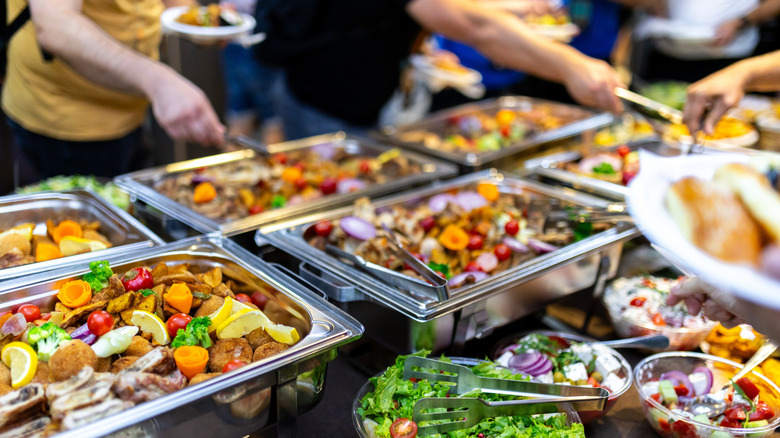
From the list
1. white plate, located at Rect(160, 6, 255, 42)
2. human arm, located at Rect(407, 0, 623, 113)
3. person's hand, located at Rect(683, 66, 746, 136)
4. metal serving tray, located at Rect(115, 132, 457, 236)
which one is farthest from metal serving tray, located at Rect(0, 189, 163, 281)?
person's hand, located at Rect(683, 66, 746, 136)

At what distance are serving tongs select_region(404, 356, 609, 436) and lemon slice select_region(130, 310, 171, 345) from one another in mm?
521

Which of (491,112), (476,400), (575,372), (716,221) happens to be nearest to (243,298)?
(476,400)

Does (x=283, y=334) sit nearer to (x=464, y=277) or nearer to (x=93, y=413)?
(x=93, y=413)

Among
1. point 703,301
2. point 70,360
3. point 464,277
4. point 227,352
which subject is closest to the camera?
point 70,360

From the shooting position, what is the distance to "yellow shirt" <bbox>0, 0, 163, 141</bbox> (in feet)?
7.37

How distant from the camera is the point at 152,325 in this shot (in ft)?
4.26

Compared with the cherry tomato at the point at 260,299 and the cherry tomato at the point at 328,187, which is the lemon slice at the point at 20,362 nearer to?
the cherry tomato at the point at 260,299

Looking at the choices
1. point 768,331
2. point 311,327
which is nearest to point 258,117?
point 311,327

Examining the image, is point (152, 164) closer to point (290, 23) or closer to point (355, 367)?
point (290, 23)

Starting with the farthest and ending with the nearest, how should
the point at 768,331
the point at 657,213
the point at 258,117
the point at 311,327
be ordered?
1. the point at 258,117
2. the point at 311,327
3. the point at 768,331
4. the point at 657,213

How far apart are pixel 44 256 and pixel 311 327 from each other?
85 cm

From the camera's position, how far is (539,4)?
411cm

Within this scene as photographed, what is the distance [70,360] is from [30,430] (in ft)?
0.49

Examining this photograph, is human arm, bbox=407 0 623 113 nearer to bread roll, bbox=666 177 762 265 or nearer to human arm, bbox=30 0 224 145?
human arm, bbox=30 0 224 145
